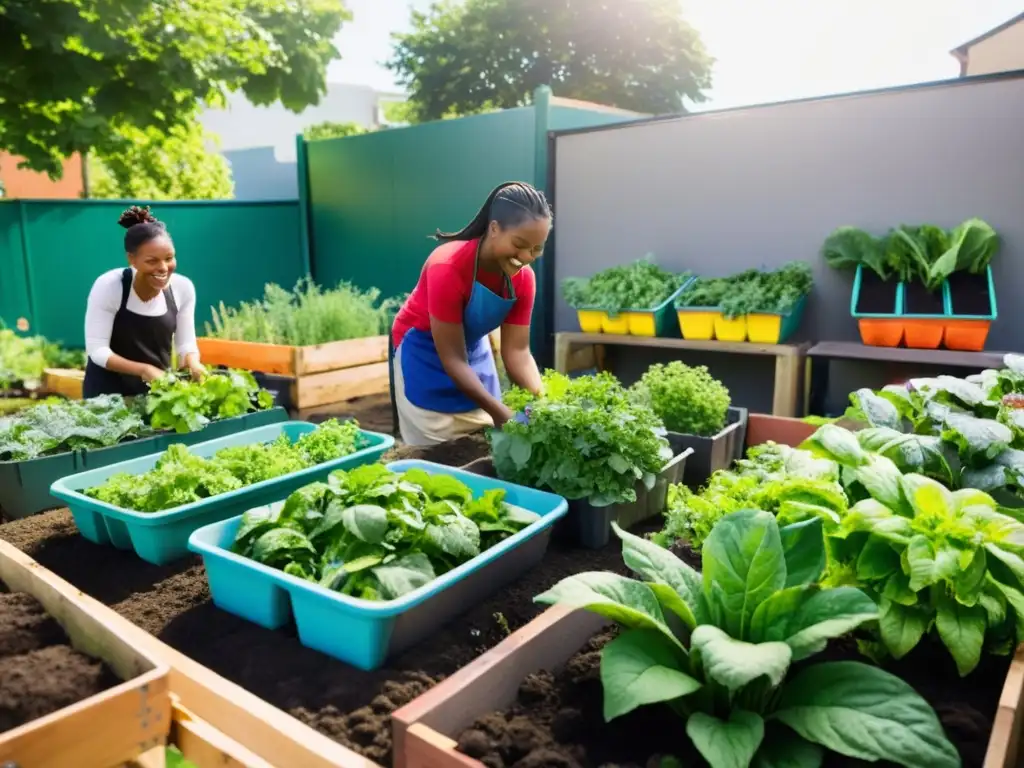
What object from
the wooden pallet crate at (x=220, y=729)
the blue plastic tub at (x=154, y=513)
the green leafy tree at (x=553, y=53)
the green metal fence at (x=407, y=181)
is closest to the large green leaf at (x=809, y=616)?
the wooden pallet crate at (x=220, y=729)

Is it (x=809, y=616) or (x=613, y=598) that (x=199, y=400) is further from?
(x=809, y=616)

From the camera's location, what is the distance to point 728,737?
37.7 inches

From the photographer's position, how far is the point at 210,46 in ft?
19.1

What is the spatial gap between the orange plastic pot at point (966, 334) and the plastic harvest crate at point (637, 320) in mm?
1624

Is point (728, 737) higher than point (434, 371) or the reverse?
the reverse

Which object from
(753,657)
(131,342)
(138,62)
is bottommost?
(753,657)

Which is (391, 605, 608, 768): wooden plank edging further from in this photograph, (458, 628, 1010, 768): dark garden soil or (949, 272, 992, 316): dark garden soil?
(949, 272, 992, 316): dark garden soil

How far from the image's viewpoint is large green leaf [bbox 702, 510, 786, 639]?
1.14m

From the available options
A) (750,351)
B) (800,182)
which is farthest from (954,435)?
(800,182)

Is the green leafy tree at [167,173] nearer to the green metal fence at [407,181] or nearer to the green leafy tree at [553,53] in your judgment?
the green metal fence at [407,181]

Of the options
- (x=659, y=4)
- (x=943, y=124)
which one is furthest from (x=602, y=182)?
(x=659, y=4)

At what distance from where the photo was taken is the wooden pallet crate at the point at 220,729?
107 centimetres

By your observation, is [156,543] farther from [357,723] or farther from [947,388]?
[947,388]

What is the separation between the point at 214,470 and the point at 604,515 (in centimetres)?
100
